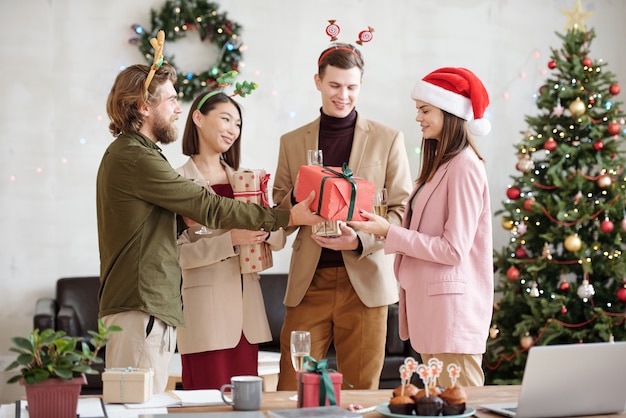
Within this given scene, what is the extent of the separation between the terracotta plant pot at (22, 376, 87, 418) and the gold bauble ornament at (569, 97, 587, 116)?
4180 mm

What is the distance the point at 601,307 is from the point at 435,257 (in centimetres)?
288

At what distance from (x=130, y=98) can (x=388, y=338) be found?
3.05 metres

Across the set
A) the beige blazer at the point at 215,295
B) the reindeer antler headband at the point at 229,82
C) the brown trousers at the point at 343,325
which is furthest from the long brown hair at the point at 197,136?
the brown trousers at the point at 343,325

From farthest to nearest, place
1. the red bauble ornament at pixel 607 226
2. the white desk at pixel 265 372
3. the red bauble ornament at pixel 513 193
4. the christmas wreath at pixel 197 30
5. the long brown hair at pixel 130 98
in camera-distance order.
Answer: the christmas wreath at pixel 197 30
the red bauble ornament at pixel 513 193
the red bauble ornament at pixel 607 226
the white desk at pixel 265 372
the long brown hair at pixel 130 98

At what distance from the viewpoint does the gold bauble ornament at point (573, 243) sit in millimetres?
5234

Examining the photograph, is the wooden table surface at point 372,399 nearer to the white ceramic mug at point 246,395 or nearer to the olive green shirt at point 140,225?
the white ceramic mug at point 246,395

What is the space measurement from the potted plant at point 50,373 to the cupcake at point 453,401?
798mm

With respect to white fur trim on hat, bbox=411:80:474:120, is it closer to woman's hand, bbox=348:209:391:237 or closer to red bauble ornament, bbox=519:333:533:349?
woman's hand, bbox=348:209:391:237

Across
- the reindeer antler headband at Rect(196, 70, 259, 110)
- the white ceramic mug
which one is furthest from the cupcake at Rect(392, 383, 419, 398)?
the reindeer antler headband at Rect(196, 70, 259, 110)

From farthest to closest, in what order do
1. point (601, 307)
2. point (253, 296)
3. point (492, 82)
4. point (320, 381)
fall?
point (492, 82) → point (601, 307) → point (253, 296) → point (320, 381)

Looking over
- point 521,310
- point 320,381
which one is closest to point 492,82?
point 521,310

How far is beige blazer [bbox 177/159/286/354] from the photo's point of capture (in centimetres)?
330

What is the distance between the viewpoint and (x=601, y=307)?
5.35 metres

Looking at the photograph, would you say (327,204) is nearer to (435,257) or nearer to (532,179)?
(435,257)
